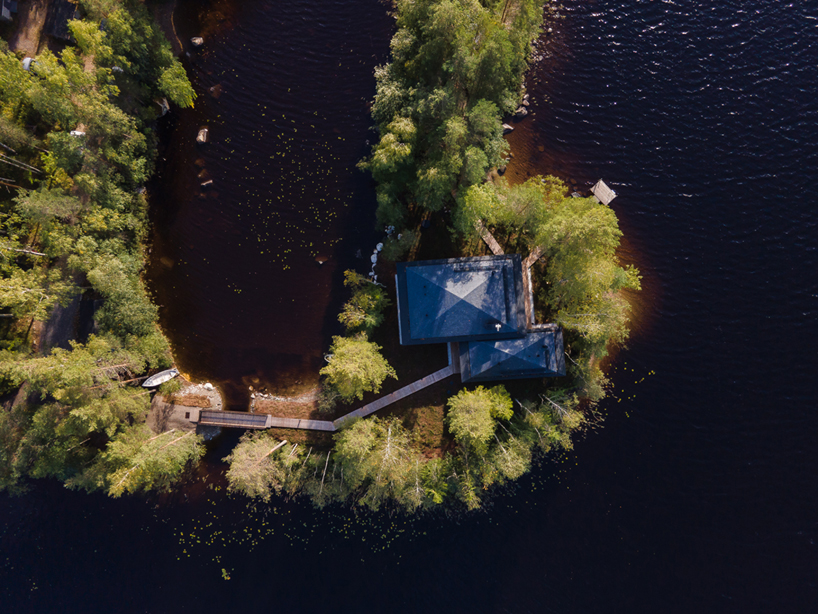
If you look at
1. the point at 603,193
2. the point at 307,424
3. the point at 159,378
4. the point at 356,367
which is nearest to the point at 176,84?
the point at 159,378

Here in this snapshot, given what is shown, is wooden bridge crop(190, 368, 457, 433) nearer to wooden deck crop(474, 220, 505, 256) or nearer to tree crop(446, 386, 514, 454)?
tree crop(446, 386, 514, 454)

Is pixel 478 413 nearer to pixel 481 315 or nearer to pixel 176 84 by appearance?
pixel 481 315

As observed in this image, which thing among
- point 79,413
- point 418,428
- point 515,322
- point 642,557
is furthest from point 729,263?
point 79,413

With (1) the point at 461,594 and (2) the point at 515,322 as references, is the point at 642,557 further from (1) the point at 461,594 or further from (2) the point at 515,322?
(2) the point at 515,322

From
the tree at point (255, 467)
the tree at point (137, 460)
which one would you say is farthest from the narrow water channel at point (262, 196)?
the tree at point (137, 460)

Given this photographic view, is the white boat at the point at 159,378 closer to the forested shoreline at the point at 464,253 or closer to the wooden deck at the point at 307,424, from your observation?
the forested shoreline at the point at 464,253
